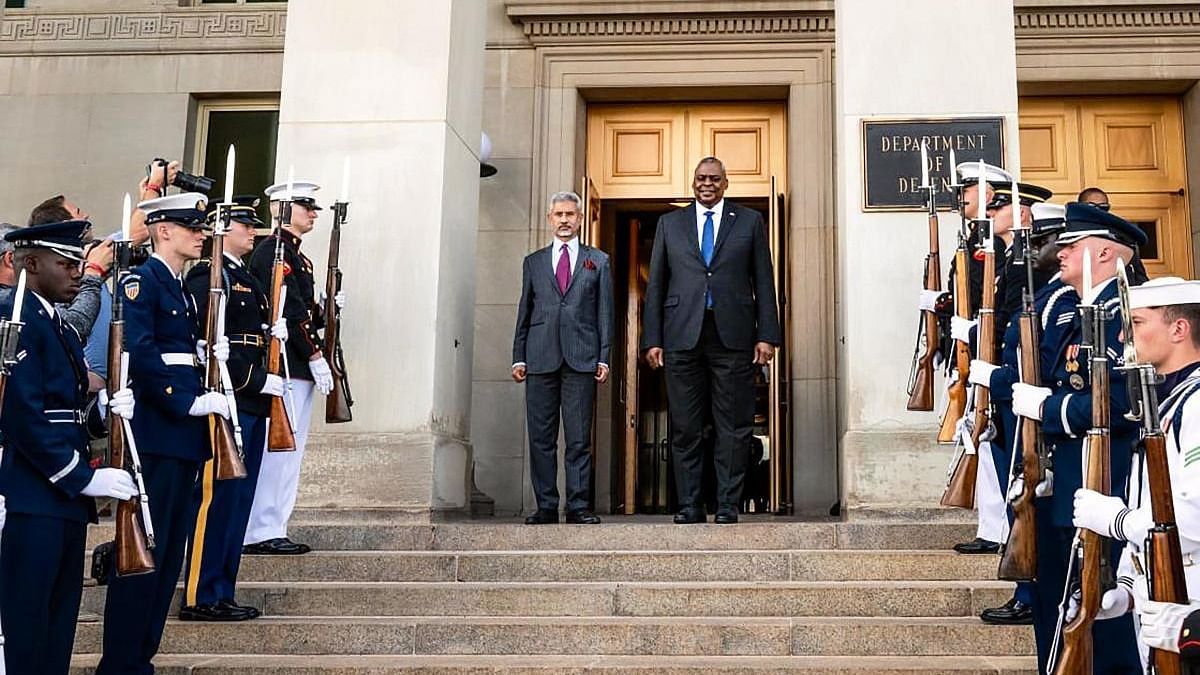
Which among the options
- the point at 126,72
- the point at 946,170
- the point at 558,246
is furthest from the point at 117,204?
the point at 946,170

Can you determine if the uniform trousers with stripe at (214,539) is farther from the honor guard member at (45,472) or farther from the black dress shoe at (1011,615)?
the black dress shoe at (1011,615)

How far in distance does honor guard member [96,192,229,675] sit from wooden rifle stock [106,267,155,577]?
320 mm

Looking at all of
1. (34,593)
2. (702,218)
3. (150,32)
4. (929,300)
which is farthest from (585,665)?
(150,32)

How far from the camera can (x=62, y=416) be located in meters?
4.85

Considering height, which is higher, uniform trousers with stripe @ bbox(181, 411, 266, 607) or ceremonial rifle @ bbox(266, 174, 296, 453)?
ceremonial rifle @ bbox(266, 174, 296, 453)

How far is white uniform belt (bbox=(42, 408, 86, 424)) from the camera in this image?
15.7 feet

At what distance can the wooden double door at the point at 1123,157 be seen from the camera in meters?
12.0

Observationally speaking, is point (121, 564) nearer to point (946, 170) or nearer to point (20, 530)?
point (20, 530)

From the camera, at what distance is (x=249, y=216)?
7059mm

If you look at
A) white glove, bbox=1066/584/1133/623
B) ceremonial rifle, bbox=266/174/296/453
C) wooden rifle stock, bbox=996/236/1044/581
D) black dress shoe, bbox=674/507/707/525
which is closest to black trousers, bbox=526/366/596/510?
black dress shoe, bbox=674/507/707/525

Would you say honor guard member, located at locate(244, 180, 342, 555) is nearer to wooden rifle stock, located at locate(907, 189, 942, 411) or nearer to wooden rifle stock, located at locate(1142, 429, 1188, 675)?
wooden rifle stock, located at locate(907, 189, 942, 411)

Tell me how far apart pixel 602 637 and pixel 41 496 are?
2.58 m

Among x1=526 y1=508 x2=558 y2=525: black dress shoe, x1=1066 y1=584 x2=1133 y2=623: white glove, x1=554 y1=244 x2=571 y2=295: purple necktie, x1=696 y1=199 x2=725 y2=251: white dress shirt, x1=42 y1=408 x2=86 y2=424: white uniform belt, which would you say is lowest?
x1=1066 y1=584 x2=1133 y2=623: white glove

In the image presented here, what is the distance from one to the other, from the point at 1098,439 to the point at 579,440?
15.3ft
